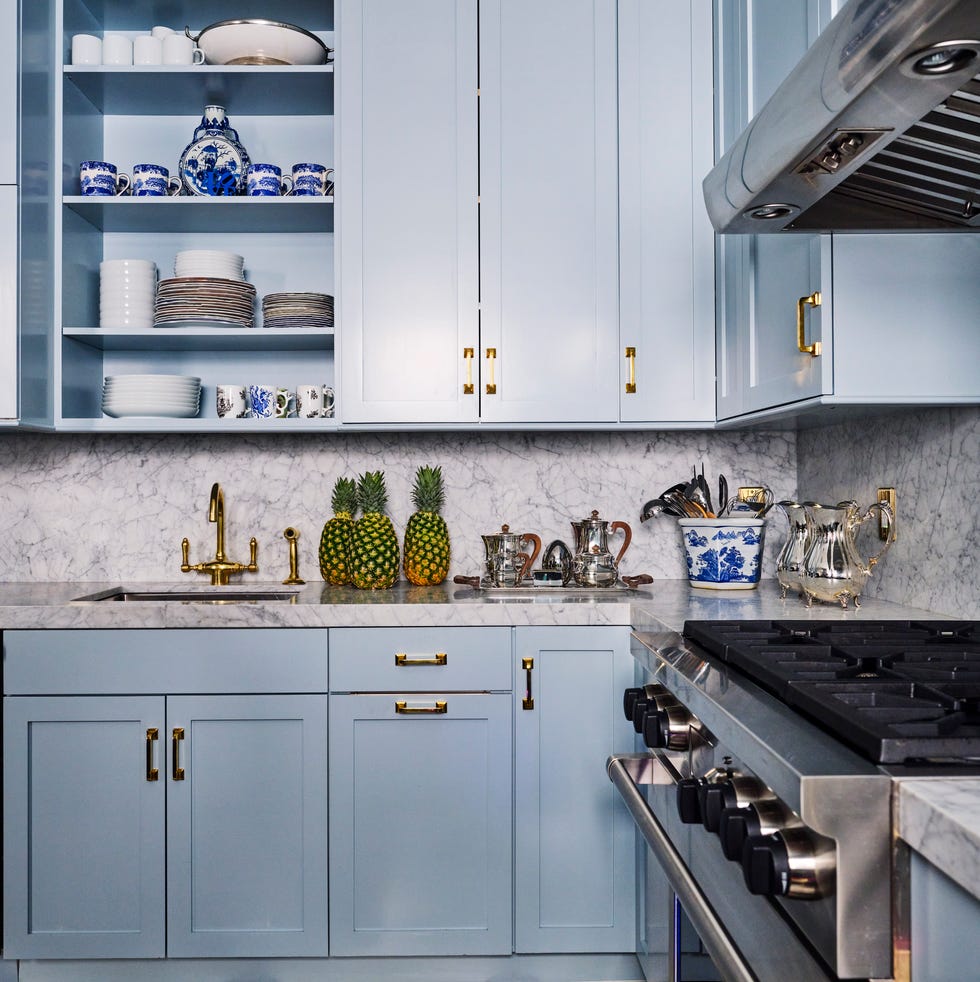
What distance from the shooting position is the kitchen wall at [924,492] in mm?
1744

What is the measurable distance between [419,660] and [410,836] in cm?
39

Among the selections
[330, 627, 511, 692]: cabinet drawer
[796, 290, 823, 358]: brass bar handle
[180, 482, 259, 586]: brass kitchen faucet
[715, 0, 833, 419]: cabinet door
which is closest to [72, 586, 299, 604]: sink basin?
[180, 482, 259, 586]: brass kitchen faucet

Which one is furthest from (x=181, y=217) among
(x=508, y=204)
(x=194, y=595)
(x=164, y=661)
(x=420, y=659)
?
(x=420, y=659)

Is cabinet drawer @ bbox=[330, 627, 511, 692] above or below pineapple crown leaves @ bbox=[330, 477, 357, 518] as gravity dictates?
below

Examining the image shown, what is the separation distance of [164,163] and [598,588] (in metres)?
1.70

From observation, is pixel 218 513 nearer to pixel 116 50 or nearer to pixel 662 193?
pixel 116 50

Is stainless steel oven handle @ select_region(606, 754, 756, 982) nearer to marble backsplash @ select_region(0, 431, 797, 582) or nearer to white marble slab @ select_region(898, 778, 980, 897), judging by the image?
white marble slab @ select_region(898, 778, 980, 897)

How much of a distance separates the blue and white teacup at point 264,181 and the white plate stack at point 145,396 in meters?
0.52

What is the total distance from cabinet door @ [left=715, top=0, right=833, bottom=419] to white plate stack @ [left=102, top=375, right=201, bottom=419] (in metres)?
1.38

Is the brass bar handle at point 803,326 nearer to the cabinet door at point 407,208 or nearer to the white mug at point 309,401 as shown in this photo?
the cabinet door at point 407,208

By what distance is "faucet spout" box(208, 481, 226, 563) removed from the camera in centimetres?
246

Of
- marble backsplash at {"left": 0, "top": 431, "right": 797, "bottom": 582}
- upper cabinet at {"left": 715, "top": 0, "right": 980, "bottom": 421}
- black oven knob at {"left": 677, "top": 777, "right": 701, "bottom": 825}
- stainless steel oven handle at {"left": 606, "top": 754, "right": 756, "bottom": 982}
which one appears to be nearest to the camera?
stainless steel oven handle at {"left": 606, "top": 754, "right": 756, "bottom": 982}

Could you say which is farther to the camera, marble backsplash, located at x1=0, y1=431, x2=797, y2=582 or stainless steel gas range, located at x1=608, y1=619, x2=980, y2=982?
marble backsplash, located at x1=0, y1=431, x2=797, y2=582

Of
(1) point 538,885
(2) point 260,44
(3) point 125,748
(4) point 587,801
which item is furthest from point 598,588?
(2) point 260,44
